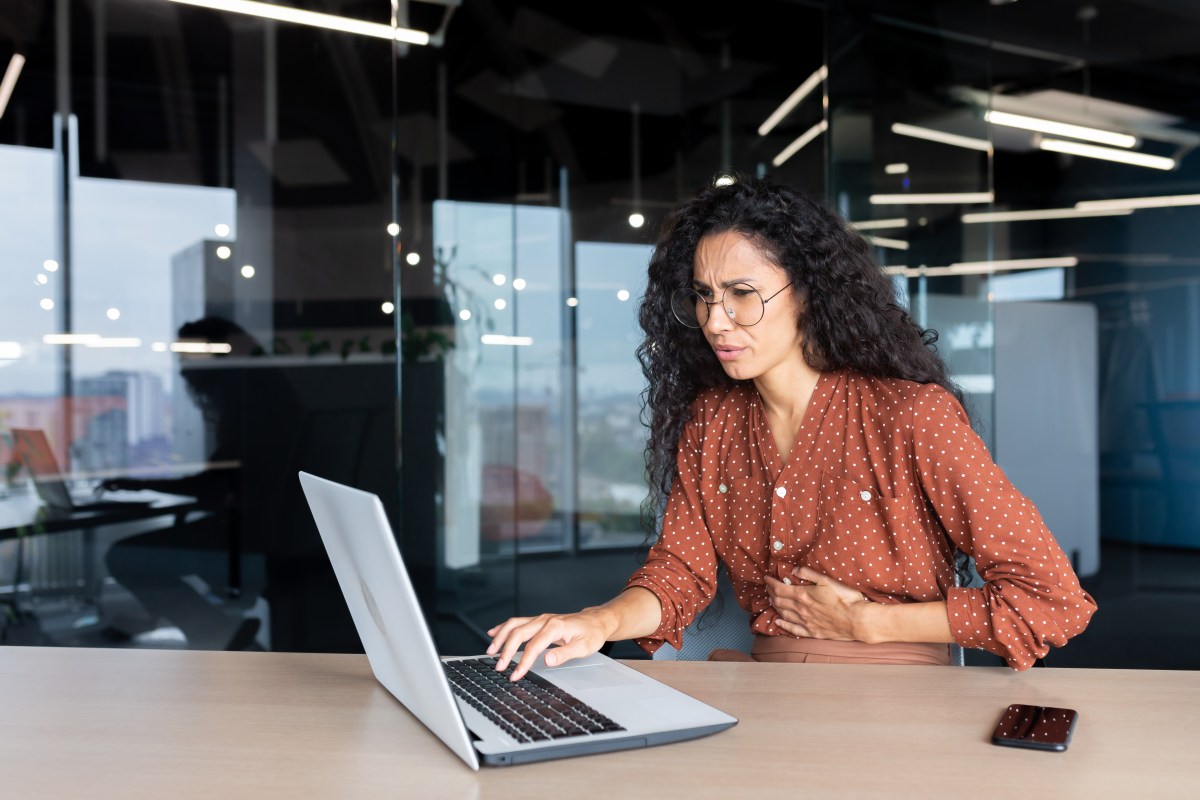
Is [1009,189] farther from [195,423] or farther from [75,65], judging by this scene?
[75,65]

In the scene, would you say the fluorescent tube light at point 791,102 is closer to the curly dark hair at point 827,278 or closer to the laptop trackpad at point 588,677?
the curly dark hair at point 827,278

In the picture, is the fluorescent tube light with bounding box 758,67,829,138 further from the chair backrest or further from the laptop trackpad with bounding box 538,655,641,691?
the laptop trackpad with bounding box 538,655,641,691

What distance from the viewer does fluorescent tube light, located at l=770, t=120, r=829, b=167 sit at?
4.29m

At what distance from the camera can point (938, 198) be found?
Result: 3980 millimetres

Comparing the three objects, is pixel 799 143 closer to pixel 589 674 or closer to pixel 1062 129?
pixel 1062 129

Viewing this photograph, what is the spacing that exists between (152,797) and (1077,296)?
155 inches

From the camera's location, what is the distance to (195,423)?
3.93m

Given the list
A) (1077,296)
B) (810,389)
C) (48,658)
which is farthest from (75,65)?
(1077,296)

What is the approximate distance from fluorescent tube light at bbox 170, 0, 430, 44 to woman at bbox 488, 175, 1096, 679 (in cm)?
239

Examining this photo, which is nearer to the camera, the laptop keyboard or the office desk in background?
the office desk in background

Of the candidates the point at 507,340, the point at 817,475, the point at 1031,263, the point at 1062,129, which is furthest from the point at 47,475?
the point at 1062,129

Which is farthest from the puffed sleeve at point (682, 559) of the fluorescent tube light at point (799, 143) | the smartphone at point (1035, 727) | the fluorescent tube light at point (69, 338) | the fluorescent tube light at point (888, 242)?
the fluorescent tube light at point (69, 338)

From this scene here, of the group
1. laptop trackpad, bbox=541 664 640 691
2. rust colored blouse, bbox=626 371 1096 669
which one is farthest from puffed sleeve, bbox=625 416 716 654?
laptop trackpad, bbox=541 664 640 691

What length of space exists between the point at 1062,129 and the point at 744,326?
295 cm
